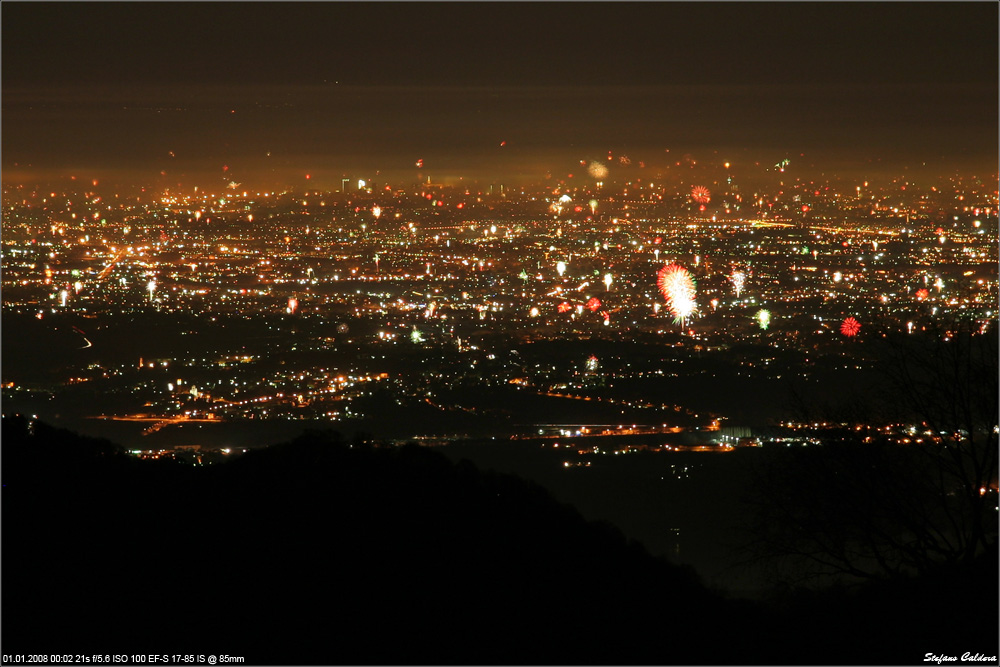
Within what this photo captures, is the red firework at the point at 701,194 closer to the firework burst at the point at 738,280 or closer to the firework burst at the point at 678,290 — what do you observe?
the firework burst at the point at 678,290

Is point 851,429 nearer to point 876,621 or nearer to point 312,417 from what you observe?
point 876,621

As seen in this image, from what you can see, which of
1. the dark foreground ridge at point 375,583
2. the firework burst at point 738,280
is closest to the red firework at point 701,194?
the firework burst at point 738,280

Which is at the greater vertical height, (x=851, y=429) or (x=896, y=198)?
(x=896, y=198)

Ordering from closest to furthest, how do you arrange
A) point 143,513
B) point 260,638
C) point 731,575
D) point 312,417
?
point 260,638 → point 143,513 → point 731,575 → point 312,417

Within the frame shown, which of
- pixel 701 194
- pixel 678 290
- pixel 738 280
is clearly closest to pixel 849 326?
pixel 678 290

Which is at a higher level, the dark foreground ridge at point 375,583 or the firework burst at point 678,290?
the firework burst at point 678,290

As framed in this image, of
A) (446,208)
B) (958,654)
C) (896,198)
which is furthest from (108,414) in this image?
(896,198)

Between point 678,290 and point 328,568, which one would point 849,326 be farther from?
point 328,568
